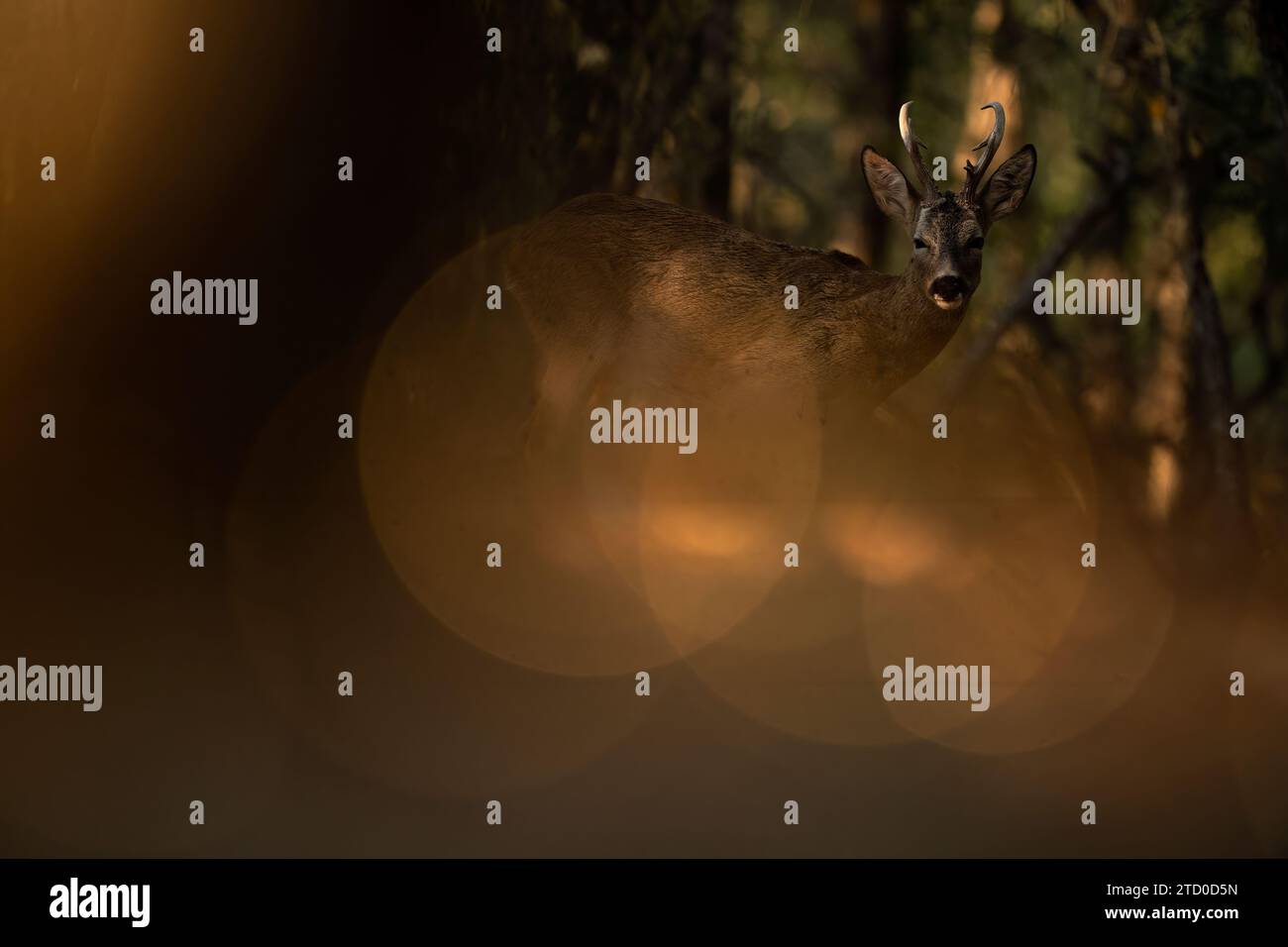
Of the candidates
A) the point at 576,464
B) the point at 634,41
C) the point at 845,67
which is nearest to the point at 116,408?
the point at 576,464

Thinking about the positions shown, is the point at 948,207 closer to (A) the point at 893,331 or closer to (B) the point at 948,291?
(B) the point at 948,291

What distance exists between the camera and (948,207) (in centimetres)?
1101

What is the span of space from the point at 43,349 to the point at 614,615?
423cm

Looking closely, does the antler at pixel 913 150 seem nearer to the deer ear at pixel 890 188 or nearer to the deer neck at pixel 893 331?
the deer ear at pixel 890 188

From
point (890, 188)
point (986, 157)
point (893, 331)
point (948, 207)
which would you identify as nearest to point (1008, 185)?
point (986, 157)

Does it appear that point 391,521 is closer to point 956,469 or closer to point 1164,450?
point 956,469

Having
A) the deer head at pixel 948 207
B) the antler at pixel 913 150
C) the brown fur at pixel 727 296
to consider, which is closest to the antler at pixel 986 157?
the deer head at pixel 948 207

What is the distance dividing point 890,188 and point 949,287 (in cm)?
111

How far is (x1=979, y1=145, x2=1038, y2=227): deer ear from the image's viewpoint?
1118 cm

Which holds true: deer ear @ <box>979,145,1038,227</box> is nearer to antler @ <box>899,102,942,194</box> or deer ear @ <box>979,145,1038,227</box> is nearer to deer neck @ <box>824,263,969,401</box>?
antler @ <box>899,102,942,194</box>

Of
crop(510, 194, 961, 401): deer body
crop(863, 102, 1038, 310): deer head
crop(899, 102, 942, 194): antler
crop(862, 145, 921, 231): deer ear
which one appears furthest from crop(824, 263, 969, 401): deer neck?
crop(899, 102, 942, 194): antler

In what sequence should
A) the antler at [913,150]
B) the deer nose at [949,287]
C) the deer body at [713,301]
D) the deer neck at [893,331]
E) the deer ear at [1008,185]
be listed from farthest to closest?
the deer body at [713,301]
the deer neck at [893,331]
the deer ear at [1008,185]
the antler at [913,150]
the deer nose at [949,287]

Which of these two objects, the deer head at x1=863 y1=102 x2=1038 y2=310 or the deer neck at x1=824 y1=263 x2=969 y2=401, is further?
the deer neck at x1=824 y1=263 x2=969 y2=401

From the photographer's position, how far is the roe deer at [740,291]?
11219 mm
